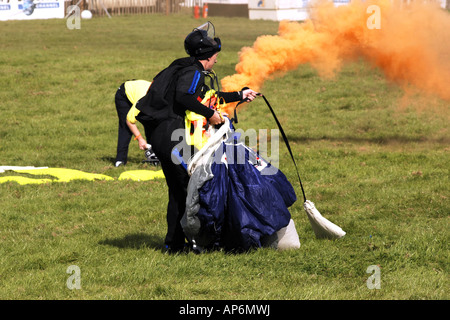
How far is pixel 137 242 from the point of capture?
22.4 feet

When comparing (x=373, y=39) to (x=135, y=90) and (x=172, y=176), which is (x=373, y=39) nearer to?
(x=135, y=90)

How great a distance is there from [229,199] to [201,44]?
1.55 metres

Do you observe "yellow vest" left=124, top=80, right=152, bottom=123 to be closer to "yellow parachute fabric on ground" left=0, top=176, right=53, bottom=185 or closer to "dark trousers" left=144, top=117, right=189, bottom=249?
"yellow parachute fabric on ground" left=0, top=176, right=53, bottom=185

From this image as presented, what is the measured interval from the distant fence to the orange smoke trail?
95.9 ft

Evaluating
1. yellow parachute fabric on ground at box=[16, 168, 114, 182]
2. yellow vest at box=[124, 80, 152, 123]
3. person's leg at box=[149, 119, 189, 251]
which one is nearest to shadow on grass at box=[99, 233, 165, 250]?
person's leg at box=[149, 119, 189, 251]

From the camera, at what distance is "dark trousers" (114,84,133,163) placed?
37.1 ft

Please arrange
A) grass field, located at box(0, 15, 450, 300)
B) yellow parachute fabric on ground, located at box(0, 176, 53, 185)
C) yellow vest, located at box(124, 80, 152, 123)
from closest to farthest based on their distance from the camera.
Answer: grass field, located at box(0, 15, 450, 300) → yellow parachute fabric on ground, located at box(0, 176, 53, 185) → yellow vest, located at box(124, 80, 152, 123)

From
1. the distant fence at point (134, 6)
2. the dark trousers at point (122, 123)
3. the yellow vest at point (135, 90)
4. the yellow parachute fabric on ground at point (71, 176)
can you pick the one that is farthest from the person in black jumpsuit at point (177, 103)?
the distant fence at point (134, 6)

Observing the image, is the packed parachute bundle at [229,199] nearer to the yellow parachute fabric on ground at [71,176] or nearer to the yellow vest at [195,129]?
the yellow vest at [195,129]

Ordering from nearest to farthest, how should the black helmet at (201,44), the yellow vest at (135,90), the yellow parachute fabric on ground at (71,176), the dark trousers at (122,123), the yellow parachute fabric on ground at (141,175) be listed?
the black helmet at (201,44)
the yellow parachute fabric on ground at (71,176)
the yellow parachute fabric on ground at (141,175)
the yellow vest at (135,90)
the dark trousers at (122,123)

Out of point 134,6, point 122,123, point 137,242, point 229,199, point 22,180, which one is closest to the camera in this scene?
point 229,199

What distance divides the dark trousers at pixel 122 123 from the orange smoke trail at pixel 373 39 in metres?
2.67

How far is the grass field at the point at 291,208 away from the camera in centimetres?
551

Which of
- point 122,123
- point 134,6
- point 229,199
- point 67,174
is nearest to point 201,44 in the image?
point 229,199
